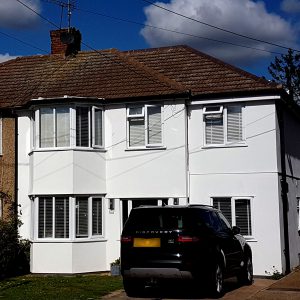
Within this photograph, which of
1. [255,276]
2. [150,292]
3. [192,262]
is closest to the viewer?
[192,262]

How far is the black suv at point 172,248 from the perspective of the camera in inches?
467

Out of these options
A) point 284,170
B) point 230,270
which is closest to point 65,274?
point 230,270

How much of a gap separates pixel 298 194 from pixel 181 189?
18.4ft

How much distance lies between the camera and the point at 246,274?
1490cm

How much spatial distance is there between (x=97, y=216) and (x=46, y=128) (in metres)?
3.34

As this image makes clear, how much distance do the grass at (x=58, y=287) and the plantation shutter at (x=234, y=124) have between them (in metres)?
5.57

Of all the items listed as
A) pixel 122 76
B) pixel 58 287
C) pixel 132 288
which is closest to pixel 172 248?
pixel 132 288

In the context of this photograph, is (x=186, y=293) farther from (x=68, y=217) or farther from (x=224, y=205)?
(x=68, y=217)

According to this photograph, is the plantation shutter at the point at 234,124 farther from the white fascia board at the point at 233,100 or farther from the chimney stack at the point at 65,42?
the chimney stack at the point at 65,42

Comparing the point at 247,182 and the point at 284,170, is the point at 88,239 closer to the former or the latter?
the point at 247,182

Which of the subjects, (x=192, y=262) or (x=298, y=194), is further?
(x=298, y=194)

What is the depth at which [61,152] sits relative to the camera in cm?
1872

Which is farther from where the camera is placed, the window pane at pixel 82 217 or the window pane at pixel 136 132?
the window pane at pixel 136 132

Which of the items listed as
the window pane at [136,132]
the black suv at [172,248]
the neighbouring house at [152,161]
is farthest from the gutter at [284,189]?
the black suv at [172,248]
